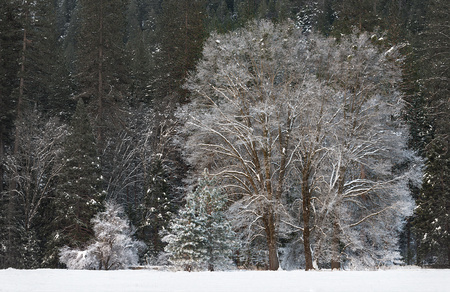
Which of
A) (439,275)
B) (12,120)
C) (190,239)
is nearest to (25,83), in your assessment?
(12,120)

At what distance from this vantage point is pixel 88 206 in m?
28.8

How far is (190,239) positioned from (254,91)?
873cm

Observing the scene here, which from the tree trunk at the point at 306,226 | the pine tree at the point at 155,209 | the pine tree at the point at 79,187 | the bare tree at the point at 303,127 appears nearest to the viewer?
the tree trunk at the point at 306,226

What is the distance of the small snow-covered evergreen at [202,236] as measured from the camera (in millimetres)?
19109

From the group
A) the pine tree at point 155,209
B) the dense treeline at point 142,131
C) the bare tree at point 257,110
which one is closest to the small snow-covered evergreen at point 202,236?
the bare tree at point 257,110

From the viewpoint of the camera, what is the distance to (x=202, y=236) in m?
19.3

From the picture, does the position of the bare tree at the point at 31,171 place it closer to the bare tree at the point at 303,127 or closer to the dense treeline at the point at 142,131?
the dense treeline at the point at 142,131

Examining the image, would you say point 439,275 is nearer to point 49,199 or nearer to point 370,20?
point 370,20

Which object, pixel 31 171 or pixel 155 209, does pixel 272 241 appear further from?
pixel 31 171

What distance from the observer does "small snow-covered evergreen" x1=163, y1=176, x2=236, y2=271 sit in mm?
19109

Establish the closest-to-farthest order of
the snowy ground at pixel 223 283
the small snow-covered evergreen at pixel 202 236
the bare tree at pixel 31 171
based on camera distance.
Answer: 1. the snowy ground at pixel 223 283
2. the small snow-covered evergreen at pixel 202 236
3. the bare tree at pixel 31 171

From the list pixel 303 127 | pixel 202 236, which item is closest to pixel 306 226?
pixel 303 127

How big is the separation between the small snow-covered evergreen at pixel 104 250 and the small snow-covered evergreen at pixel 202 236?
23.6 feet

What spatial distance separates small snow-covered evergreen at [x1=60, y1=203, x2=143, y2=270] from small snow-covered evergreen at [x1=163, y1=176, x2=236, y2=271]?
718cm
